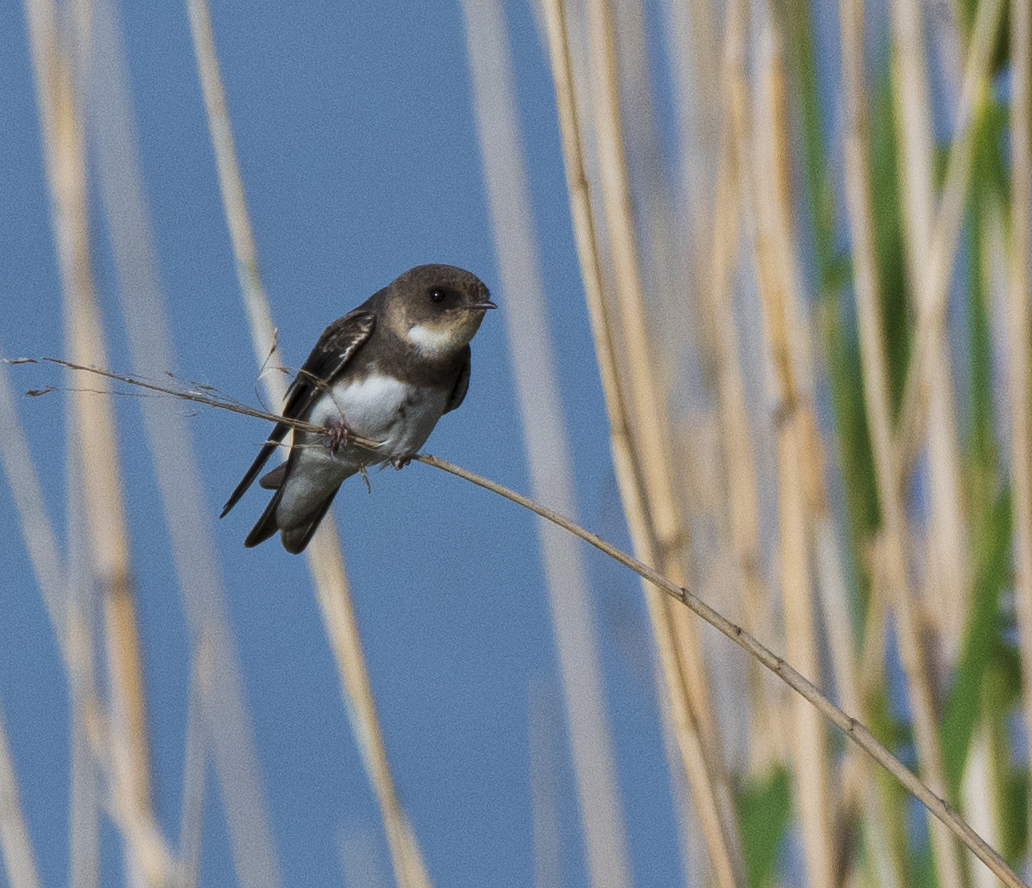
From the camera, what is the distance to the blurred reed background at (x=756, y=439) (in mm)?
1184

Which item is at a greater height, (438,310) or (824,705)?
(438,310)

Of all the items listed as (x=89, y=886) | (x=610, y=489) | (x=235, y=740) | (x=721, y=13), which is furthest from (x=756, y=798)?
(x=721, y=13)

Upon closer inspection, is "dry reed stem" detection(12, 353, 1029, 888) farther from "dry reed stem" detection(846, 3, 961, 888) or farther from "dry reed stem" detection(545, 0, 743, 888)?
"dry reed stem" detection(846, 3, 961, 888)

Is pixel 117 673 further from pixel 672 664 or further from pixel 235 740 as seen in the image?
pixel 672 664

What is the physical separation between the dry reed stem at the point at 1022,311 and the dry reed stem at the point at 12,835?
3.39ft

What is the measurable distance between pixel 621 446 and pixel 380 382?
0.61 meters

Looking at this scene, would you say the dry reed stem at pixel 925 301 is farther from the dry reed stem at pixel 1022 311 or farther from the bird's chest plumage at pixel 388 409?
the bird's chest plumage at pixel 388 409

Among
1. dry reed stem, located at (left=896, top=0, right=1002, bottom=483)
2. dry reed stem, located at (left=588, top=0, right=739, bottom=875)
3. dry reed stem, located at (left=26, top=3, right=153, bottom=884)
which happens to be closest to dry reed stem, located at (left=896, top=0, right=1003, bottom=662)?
dry reed stem, located at (left=896, top=0, right=1002, bottom=483)

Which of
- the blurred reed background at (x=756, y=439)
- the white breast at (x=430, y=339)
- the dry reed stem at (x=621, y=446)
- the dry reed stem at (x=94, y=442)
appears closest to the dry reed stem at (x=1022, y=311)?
the blurred reed background at (x=756, y=439)

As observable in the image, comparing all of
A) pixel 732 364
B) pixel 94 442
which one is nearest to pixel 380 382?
pixel 94 442

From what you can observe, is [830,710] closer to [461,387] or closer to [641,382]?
[641,382]

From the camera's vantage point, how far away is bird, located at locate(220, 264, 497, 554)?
1.48m

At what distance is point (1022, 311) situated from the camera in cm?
119

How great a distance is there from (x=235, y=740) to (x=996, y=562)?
0.87 meters
